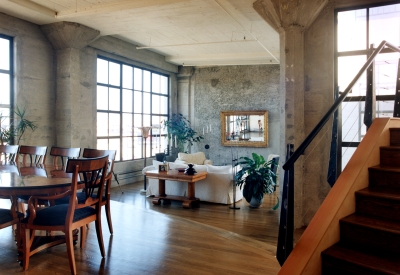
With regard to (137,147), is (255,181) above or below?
below

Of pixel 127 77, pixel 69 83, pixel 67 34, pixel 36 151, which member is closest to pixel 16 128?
pixel 69 83

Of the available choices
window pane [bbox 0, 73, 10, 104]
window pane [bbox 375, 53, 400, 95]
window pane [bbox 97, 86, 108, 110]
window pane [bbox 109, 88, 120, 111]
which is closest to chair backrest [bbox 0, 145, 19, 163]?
window pane [bbox 0, 73, 10, 104]

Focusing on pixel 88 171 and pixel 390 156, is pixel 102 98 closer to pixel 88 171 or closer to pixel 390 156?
pixel 88 171

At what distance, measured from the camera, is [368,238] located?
225 centimetres

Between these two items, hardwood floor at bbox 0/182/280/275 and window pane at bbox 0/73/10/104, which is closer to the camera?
hardwood floor at bbox 0/182/280/275

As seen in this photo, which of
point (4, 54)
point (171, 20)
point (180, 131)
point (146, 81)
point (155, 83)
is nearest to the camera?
point (4, 54)

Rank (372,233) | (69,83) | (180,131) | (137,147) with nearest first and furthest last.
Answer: (372,233) → (69,83) → (137,147) → (180,131)

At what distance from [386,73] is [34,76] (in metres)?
5.96

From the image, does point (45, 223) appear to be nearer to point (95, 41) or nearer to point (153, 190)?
point (153, 190)

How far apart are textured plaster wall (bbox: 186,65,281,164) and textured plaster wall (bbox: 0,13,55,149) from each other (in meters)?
5.15

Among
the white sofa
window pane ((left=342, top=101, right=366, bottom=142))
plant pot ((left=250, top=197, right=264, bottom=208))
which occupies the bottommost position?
plant pot ((left=250, top=197, right=264, bottom=208))

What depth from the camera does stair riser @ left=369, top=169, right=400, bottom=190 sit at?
2.61 m

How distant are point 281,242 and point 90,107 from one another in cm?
576

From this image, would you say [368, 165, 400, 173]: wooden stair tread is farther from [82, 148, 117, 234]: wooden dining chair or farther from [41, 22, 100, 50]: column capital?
[41, 22, 100, 50]: column capital
